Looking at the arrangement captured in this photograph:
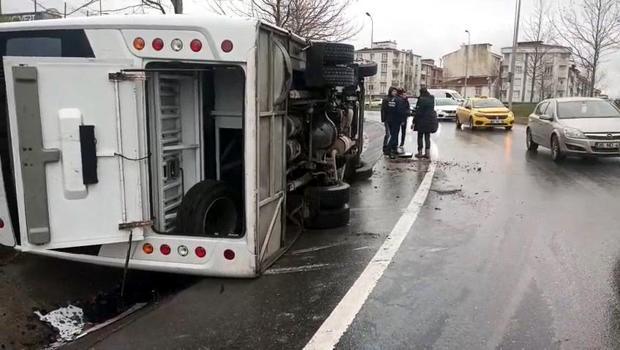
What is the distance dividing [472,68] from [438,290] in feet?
318

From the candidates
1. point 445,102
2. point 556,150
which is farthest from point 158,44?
point 445,102

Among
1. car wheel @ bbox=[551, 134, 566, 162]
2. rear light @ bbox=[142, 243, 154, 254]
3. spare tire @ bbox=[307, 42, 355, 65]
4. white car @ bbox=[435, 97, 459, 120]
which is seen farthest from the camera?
white car @ bbox=[435, 97, 459, 120]

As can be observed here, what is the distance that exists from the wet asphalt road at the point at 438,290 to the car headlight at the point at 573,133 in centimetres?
413

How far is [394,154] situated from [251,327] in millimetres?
10307

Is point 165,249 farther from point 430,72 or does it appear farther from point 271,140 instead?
point 430,72

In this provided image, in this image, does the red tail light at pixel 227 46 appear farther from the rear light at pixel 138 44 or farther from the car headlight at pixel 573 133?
the car headlight at pixel 573 133

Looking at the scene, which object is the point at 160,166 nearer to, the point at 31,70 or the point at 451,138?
the point at 31,70

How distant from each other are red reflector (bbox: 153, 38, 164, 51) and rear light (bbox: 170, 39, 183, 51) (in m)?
0.07

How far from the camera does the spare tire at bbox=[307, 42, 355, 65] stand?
5875 mm

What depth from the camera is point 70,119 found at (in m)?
4.03

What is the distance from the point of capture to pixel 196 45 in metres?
4.20

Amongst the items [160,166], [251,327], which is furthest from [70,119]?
[251,327]

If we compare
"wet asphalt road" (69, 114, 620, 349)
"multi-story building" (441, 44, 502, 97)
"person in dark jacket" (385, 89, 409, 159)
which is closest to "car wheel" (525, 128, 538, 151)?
"person in dark jacket" (385, 89, 409, 159)

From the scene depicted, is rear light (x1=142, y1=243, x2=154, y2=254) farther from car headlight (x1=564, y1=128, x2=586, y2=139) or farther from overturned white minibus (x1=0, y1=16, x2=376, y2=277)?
car headlight (x1=564, y1=128, x2=586, y2=139)
